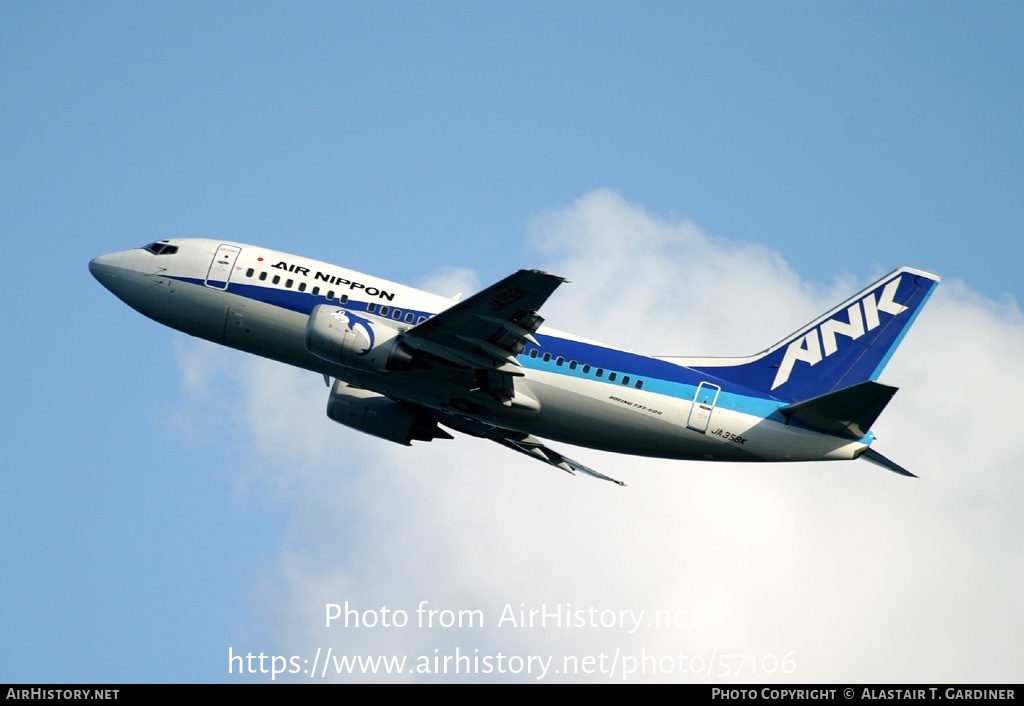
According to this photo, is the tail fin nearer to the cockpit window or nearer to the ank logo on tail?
the ank logo on tail

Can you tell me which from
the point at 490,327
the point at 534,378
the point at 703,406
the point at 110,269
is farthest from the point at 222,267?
the point at 703,406

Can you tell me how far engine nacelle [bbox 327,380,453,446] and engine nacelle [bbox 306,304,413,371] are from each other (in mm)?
7004

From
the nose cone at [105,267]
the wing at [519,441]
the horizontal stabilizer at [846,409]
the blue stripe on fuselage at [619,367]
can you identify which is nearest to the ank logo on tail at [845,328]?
the blue stripe on fuselage at [619,367]

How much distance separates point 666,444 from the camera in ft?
152

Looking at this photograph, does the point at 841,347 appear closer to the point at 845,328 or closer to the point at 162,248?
the point at 845,328

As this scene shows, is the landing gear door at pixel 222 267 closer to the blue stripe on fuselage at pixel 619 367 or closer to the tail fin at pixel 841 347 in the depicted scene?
the blue stripe on fuselage at pixel 619 367

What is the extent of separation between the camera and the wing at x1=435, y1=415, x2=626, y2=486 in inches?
1972

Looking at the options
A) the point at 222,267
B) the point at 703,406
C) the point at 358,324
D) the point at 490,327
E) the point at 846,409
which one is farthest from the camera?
the point at 222,267

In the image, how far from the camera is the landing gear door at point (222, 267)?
4844cm

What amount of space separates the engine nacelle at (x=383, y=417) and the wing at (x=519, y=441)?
2.81 ft

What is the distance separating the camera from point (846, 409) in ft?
143

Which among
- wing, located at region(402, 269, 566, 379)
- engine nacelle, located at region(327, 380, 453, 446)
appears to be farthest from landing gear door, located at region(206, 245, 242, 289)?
wing, located at region(402, 269, 566, 379)

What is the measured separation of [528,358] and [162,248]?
15925mm
